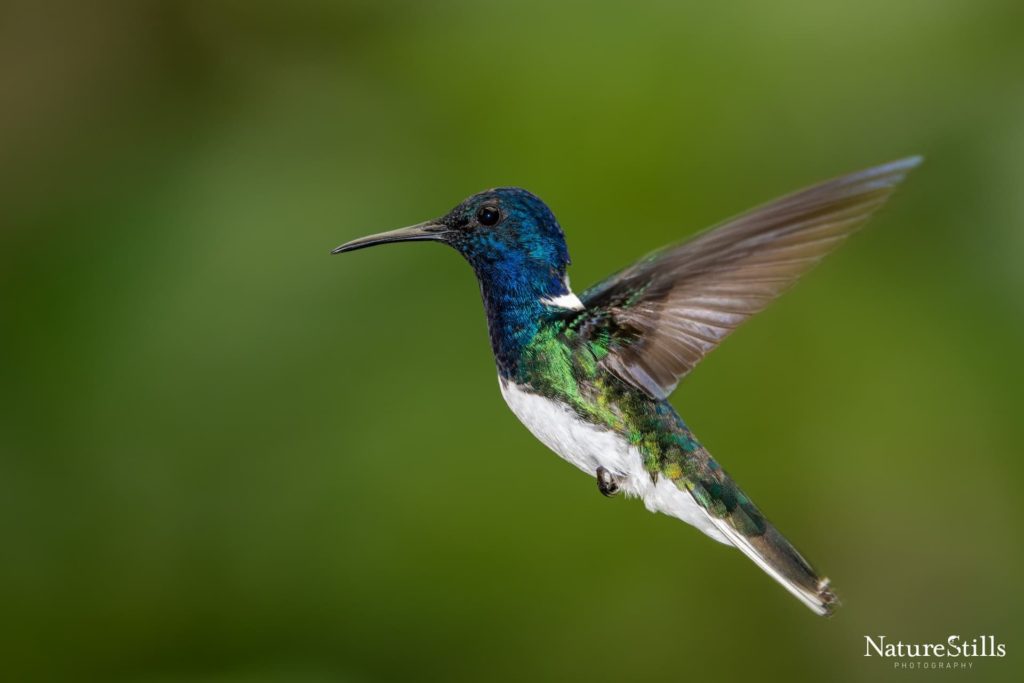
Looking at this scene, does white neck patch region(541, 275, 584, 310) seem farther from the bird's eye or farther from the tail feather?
the tail feather

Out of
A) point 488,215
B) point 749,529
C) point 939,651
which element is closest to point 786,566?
point 749,529

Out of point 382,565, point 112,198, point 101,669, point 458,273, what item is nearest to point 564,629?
point 382,565

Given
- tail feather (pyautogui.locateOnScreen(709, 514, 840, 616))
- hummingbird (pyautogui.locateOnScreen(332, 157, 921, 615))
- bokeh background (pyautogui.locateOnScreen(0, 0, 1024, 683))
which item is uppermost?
bokeh background (pyautogui.locateOnScreen(0, 0, 1024, 683))

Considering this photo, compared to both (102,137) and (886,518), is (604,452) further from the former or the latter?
(102,137)

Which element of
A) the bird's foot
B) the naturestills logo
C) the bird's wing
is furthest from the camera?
the naturestills logo

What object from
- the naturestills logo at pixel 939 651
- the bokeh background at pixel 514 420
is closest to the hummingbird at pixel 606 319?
the bokeh background at pixel 514 420

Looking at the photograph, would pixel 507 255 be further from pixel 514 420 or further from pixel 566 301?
pixel 514 420

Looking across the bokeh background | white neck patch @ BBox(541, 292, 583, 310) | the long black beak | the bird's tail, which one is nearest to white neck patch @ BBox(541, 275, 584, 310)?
white neck patch @ BBox(541, 292, 583, 310)

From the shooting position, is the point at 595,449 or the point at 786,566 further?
the point at 786,566
